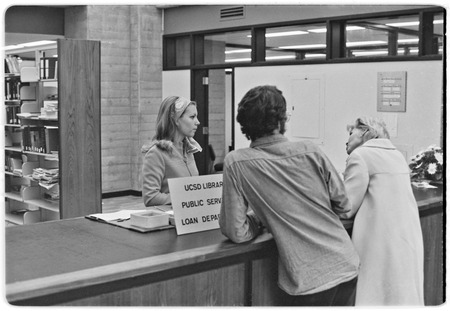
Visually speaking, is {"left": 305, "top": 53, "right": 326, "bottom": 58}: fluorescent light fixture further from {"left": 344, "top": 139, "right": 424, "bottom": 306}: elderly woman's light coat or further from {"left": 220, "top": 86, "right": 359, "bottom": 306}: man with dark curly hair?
{"left": 220, "top": 86, "right": 359, "bottom": 306}: man with dark curly hair

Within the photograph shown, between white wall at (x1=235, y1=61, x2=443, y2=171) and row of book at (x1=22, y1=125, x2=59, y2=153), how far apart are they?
2.76 m

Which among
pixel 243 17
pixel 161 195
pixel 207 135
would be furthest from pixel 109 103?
pixel 161 195

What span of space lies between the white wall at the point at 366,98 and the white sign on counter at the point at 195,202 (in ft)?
12.2

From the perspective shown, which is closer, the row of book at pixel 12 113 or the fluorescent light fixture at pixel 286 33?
the row of book at pixel 12 113

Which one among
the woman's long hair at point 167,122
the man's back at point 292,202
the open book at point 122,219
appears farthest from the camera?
the woman's long hair at point 167,122

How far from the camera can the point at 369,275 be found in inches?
108

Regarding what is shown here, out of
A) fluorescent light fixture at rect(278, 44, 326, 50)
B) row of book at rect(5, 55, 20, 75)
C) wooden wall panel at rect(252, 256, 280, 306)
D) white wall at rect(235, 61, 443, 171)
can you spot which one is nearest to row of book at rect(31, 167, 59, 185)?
row of book at rect(5, 55, 20, 75)

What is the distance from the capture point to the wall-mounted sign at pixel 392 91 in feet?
20.3

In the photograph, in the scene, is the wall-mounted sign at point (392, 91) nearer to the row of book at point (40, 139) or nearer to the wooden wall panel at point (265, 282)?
the row of book at point (40, 139)

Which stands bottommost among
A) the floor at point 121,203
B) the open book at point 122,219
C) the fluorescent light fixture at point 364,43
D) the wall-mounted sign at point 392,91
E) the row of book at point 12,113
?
the floor at point 121,203

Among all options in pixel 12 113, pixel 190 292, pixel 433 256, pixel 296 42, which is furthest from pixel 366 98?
pixel 190 292

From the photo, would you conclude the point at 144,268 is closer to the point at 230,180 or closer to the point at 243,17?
the point at 230,180

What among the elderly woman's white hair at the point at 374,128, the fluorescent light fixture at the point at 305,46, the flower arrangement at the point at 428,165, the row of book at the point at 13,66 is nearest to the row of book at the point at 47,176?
the row of book at the point at 13,66

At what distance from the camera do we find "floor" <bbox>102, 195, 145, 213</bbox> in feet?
26.4
